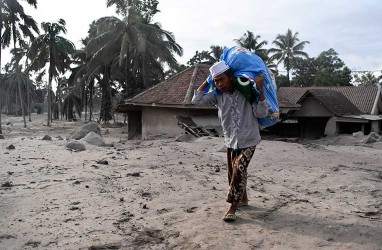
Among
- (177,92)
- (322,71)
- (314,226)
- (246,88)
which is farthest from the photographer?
(322,71)

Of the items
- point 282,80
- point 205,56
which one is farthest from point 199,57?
point 282,80

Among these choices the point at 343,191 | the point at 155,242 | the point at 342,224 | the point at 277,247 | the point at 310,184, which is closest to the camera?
the point at 277,247

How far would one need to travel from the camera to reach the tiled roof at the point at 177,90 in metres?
14.6

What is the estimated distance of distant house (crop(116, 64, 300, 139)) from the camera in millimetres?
14172

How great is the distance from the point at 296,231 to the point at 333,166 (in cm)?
424

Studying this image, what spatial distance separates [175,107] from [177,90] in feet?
5.95

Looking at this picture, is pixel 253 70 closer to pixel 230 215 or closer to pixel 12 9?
pixel 230 215

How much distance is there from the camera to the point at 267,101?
3.46 meters

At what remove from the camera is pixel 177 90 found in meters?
15.9

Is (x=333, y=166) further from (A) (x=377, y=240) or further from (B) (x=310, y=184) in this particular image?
(A) (x=377, y=240)

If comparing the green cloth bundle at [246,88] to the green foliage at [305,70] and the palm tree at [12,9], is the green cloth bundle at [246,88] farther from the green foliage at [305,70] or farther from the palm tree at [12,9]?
the green foliage at [305,70]

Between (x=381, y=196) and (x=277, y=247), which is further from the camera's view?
(x=381, y=196)

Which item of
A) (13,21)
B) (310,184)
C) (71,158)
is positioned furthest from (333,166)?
(13,21)

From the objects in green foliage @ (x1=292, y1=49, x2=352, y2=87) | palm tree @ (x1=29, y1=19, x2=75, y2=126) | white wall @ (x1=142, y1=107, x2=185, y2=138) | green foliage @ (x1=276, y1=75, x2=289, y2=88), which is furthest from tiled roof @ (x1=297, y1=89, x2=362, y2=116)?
palm tree @ (x1=29, y1=19, x2=75, y2=126)
